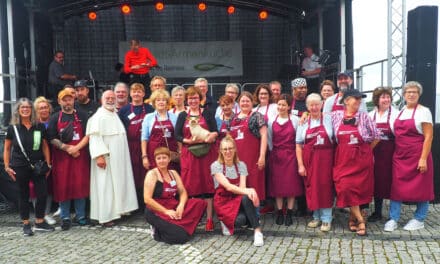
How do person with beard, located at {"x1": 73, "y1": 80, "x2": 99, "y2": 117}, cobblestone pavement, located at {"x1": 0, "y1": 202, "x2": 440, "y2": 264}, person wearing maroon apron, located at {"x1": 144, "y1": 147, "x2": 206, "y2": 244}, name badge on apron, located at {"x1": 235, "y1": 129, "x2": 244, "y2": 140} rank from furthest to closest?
1. person with beard, located at {"x1": 73, "y1": 80, "x2": 99, "y2": 117}
2. name badge on apron, located at {"x1": 235, "y1": 129, "x2": 244, "y2": 140}
3. person wearing maroon apron, located at {"x1": 144, "y1": 147, "x2": 206, "y2": 244}
4. cobblestone pavement, located at {"x1": 0, "y1": 202, "x2": 440, "y2": 264}

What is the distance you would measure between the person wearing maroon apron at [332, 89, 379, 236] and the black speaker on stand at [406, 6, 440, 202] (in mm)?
1663

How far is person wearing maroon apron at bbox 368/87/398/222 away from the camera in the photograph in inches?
181

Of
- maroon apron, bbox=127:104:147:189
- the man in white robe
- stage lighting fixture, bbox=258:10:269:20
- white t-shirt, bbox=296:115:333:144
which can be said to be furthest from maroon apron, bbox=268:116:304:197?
stage lighting fixture, bbox=258:10:269:20

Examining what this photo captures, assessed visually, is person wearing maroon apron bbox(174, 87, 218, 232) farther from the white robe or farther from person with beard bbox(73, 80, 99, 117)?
person with beard bbox(73, 80, 99, 117)

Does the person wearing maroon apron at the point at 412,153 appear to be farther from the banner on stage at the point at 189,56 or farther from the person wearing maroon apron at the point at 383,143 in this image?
the banner on stage at the point at 189,56

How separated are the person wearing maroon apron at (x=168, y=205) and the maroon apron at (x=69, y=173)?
1.01 meters

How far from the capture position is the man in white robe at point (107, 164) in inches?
187

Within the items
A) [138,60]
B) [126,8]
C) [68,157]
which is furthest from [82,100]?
[126,8]

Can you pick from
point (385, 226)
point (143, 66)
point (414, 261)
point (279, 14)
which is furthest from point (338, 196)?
point (279, 14)

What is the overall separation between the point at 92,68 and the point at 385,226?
26.3 feet

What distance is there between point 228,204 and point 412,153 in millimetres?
2033

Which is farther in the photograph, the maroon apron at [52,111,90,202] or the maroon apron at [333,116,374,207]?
the maroon apron at [52,111,90,202]

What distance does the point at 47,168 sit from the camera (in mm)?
4664

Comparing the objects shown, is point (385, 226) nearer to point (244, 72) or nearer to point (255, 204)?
point (255, 204)
